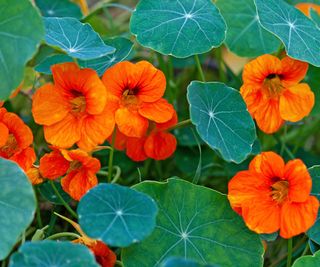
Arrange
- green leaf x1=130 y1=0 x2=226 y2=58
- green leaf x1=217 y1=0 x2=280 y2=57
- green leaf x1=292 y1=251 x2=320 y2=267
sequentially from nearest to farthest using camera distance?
1. green leaf x1=292 y1=251 x2=320 y2=267
2. green leaf x1=130 y1=0 x2=226 y2=58
3. green leaf x1=217 y1=0 x2=280 y2=57

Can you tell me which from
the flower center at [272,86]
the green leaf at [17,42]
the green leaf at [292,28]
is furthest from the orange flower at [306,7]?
the green leaf at [17,42]

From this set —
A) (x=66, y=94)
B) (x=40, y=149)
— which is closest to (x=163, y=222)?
(x=66, y=94)

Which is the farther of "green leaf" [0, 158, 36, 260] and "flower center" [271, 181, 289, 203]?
"flower center" [271, 181, 289, 203]

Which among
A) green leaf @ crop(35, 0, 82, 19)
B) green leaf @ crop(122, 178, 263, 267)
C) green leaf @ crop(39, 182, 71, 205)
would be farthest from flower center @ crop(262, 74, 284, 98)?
green leaf @ crop(35, 0, 82, 19)

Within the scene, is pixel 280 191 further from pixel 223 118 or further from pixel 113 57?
pixel 113 57

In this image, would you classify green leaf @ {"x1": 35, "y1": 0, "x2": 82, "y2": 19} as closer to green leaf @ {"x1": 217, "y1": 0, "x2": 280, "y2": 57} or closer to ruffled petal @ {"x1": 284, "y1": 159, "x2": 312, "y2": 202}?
green leaf @ {"x1": 217, "y1": 0, "x2": 280, "y2": 57}
